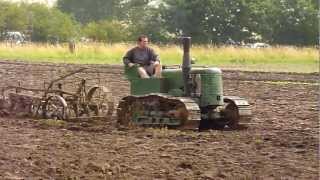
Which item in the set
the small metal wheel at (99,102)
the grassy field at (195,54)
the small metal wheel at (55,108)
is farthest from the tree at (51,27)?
the small metal wheel at (55,108)

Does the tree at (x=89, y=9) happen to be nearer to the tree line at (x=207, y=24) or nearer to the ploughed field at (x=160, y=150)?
the tree line at (x=207, y=24)

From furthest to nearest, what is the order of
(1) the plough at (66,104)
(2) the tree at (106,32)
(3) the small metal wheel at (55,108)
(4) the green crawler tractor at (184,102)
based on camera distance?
1. (2) the tree at (106,32)
2. (1) the plough at (66,104)
3. (3) the small metal wheel at (55,108)
4. (4) the green crawler tractor at (184,102)

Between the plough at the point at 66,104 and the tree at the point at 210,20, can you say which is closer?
the plough at the point at 66,104

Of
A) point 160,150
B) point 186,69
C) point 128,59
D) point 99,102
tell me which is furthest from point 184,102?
point 99,102

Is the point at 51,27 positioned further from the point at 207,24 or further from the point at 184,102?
the point at 184,102

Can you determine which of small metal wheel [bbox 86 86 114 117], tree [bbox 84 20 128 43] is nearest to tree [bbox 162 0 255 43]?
tree [bbox 84 20 128 43]

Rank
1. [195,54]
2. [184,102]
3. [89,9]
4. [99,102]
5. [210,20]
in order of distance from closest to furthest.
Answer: [184,102] → [99,102] → [195,54] → [210,20] → [89,9]

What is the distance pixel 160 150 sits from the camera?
12172 millimetres

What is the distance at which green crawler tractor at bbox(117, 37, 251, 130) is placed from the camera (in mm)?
15242

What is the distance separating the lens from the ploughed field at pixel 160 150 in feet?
33.7

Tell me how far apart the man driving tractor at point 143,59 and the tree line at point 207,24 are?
47.2 m

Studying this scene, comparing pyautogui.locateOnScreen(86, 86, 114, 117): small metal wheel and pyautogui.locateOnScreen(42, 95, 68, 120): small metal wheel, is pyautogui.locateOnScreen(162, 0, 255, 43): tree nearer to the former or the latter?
pyautogui.locateOnScreen(86, 86, 114, 117): small metal wheel

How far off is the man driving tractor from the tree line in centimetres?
4722

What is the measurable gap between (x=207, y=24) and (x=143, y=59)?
49079 millimetres
